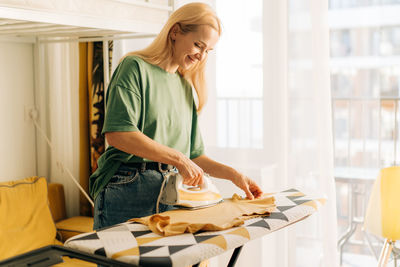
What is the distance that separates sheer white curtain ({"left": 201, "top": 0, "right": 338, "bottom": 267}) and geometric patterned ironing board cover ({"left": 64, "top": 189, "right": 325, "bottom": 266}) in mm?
1006

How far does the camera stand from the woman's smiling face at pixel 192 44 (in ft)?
5.10

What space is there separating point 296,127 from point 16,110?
1.53 metres

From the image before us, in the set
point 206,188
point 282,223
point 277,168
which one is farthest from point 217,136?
point 282,223

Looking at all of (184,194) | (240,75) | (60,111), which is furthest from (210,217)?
(60,111)

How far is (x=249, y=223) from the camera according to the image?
1.29m

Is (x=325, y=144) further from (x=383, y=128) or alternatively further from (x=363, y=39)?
(x=363, y=39)

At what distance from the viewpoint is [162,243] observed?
1120 mm

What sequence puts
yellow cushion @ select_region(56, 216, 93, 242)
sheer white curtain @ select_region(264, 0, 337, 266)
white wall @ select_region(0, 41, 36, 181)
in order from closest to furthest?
sheer white curtain @ select_region(264, 0, 337, 266)
yellow cushion @ select_region(56, 216, 93, 242)
white wall @ select_region(0, 41, 36, 181)

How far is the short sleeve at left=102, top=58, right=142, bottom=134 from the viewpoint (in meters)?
1.44

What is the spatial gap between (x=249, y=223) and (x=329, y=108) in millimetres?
1113

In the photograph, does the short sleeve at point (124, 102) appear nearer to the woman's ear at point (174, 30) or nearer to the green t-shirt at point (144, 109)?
the green t-shirt at point (144, 109)

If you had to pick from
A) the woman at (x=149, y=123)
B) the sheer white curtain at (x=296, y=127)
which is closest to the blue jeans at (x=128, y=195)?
the woman at (x=149, y=123)

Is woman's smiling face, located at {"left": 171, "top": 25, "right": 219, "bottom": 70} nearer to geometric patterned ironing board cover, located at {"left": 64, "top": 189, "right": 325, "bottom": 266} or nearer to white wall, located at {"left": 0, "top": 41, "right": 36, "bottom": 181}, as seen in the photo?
geometric patterned ironing board cover, located at {"left": 64, "top": 189, "right": 325, "bottom": 266}

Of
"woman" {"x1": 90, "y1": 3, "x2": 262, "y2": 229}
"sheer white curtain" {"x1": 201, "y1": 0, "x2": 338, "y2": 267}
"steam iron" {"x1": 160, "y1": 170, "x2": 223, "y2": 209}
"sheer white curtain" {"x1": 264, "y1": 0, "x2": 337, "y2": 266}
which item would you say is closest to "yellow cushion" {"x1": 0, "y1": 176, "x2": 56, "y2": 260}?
"sheer white curtain" {"x1": 201, "y1": 0, "x2": 338, "y2": 267}
